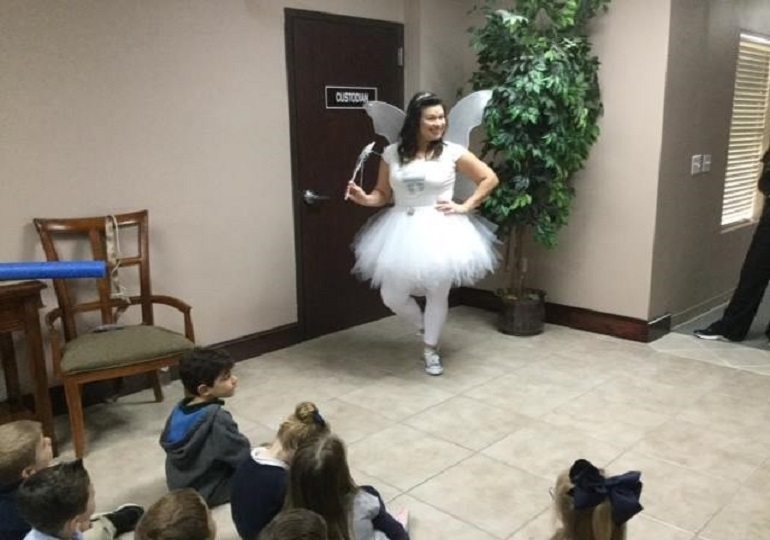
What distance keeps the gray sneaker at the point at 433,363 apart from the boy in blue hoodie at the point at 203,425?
62.4 inches

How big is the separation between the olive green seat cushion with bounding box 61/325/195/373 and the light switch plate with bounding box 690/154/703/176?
3410mm

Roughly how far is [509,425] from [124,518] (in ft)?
5.62

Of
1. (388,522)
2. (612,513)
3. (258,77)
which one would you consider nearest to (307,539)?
(612,513)

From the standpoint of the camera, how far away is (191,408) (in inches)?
96.8

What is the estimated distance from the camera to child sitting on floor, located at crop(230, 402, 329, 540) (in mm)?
1950

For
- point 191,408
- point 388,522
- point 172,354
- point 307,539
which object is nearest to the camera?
point 307,539

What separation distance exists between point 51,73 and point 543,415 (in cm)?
283

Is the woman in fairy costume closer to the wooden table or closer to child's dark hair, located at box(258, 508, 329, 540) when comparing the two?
the wooden table

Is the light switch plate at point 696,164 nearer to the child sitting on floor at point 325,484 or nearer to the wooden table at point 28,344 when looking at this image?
the child sitting on floor at point 325,484

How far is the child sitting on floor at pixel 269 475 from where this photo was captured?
1.95m

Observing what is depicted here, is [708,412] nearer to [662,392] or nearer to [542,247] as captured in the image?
[662,392]

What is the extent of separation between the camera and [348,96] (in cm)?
447

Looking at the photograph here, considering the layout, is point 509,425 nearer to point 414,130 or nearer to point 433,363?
point 433,363

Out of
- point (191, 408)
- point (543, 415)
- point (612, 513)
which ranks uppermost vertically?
point (612, 513)
